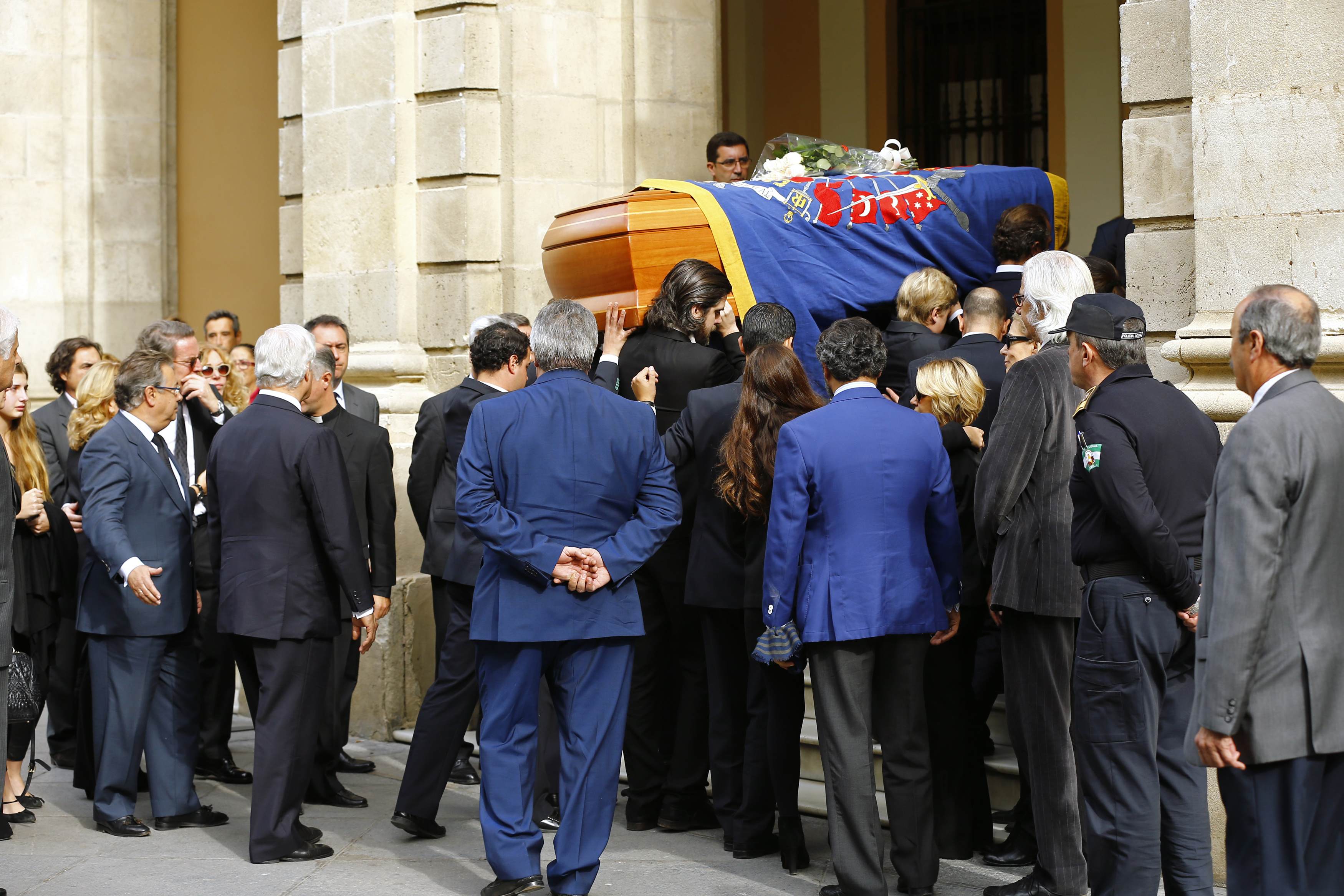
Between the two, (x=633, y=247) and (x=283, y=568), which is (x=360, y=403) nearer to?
(x=633, y=247)

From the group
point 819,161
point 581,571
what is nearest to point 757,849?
point 581,571

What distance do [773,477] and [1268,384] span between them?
195 centimetres

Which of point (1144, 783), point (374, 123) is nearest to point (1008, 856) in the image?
point (1144, 783)

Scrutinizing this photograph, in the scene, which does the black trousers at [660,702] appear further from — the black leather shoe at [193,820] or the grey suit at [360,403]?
the grey suit at [360,403]

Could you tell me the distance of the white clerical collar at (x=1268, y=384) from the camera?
3.72m

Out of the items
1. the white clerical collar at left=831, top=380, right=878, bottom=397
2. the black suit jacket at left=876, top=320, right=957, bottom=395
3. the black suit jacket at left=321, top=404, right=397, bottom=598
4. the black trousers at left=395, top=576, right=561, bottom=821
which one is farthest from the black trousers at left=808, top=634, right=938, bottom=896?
the black suit jacket at left=321, top=404, right=397, bottom=598

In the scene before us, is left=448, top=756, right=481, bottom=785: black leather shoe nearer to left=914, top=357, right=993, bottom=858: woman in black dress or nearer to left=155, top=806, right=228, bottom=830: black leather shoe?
left=155, top=806, right=228, bottom=830: black leather shoe

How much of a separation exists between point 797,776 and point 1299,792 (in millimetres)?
2034

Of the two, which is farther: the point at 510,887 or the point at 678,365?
the point at 678,365

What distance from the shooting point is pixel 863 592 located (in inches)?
194

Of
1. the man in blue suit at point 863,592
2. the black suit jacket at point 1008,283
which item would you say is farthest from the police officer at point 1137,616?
the black suit jacket at point 1008,283

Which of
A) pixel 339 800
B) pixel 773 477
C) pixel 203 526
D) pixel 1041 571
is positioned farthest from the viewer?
pixel 203 526

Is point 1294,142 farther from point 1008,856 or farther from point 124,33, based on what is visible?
point 124,33

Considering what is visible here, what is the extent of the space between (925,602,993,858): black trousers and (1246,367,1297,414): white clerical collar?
176 cm
